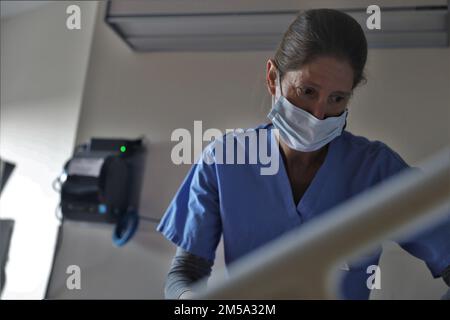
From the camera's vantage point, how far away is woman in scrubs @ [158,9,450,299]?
2.20ft

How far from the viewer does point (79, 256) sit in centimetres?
144

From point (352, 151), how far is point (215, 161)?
27cm

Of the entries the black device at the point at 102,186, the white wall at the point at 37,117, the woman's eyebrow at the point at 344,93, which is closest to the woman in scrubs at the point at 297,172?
the woman's eyebrow at the point at 344,93

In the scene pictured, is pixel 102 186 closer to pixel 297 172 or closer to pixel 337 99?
pixel 297 172

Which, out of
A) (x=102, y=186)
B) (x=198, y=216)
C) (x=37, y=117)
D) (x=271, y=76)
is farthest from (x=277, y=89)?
(x=37, y=117)

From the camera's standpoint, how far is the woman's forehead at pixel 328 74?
664 millimetres

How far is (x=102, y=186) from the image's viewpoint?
1.39 m

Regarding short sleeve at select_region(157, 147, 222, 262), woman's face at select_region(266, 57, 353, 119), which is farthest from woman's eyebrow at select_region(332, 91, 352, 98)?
short sleeve at select_region(157, 147, 222, 262)

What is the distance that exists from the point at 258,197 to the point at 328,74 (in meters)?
0.26

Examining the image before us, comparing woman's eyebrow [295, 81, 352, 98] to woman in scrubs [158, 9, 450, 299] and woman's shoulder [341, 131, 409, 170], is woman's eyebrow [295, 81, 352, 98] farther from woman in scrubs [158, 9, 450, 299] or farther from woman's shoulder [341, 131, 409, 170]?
woman's shoulder [341, 131, 409, 170]

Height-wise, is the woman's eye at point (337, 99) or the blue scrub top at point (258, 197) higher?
the woman's eye at point (337, 99)

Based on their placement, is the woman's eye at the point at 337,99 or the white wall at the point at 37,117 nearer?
the woman's eye at the point at 337,99

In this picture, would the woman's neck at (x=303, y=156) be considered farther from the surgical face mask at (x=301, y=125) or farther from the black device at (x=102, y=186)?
the black device at (x=102, y=186)

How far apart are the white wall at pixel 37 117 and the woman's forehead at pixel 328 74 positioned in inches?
40.7
